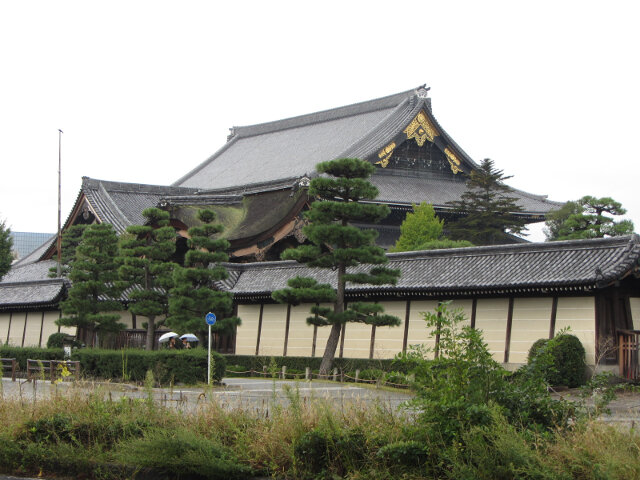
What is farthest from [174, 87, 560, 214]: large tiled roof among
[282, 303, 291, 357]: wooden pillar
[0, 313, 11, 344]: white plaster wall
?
[0, 313, 11, 344]: white plaster wall

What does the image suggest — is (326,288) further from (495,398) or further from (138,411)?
(495,398)

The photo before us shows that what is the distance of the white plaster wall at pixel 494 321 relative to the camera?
25609mm

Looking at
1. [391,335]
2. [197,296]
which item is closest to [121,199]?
[197,296]

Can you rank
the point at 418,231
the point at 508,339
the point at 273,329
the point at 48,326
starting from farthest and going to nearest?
the point at 418,231
the point at 48,326
the point at 273,329
the point at 508,339

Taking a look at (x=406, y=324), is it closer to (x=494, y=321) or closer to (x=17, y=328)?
(x=494, y=321)

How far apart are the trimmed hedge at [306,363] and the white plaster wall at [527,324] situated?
3.34 metres

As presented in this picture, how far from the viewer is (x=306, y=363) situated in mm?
30000

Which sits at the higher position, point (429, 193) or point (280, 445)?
point (429, 193)

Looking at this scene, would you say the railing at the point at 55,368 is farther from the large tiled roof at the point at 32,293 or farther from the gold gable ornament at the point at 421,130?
the gold gable ornament at the point at 421,130

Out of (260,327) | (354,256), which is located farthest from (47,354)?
(354,256)

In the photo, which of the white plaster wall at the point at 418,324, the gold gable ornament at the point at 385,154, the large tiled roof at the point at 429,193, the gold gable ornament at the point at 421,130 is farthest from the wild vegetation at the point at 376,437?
the gold gable ornament at the point at 421,130

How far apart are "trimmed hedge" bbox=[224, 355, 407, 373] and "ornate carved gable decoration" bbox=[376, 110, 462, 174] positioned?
18.3 metres

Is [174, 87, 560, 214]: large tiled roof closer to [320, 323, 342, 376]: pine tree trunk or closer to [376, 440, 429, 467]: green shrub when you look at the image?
[320, 323, 342, 376]: pine tree trunk

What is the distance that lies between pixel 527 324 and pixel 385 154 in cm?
2396
